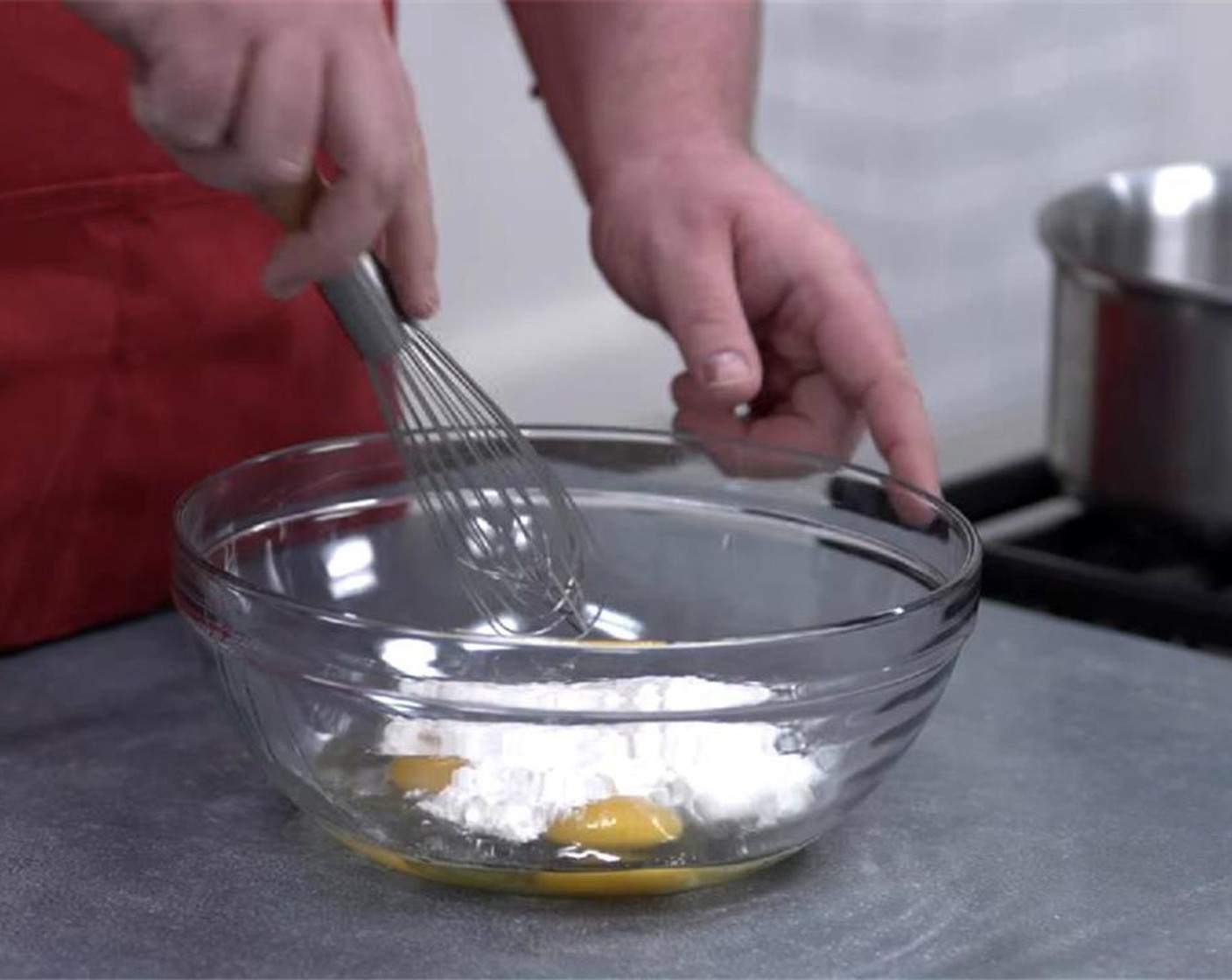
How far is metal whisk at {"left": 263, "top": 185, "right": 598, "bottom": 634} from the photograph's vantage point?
2.11 ft

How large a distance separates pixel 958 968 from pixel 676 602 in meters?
0.20

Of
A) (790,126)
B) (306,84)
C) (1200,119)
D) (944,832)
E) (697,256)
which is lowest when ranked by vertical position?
(1200,119)

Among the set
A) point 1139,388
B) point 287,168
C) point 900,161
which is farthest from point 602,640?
point 900,161

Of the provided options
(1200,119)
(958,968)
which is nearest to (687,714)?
(958,968)

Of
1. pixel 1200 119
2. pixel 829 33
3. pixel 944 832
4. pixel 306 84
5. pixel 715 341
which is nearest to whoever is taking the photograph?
pixel 306 84

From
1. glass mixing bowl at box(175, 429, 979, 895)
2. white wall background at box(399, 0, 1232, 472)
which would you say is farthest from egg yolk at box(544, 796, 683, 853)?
white wall background at box(399, 0, 1232, 472)

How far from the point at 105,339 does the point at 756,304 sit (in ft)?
0.75

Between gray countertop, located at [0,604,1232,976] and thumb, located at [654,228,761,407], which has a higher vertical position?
thumb, located at [654,228,761,407]

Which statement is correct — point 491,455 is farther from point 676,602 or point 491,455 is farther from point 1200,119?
point 1200,119

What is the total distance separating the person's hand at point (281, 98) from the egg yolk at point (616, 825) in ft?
0.50

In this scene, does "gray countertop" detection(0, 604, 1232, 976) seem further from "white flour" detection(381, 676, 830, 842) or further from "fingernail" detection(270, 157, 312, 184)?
"fingernail" detection(270, 157, 312, 184)

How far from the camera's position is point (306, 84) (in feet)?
1.67

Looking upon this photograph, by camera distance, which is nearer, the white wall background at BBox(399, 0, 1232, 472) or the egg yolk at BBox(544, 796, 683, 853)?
the egg yolk at BBox(544, 796, 683, 853)

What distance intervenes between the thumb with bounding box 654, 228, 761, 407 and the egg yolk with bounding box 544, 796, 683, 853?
218 mm
